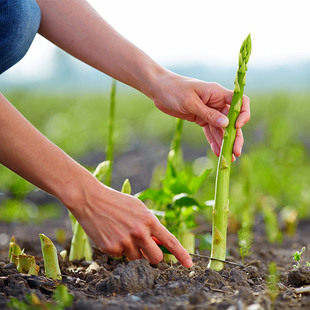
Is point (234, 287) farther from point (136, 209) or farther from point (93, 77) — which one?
point (93, 77)

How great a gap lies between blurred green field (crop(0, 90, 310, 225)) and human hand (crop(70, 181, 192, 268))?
1524 mm

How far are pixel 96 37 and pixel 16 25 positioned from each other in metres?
0.35

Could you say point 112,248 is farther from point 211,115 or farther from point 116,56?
point 116,56

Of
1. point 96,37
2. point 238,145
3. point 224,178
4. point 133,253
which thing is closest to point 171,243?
point 133,253

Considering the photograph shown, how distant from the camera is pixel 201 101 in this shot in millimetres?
1536

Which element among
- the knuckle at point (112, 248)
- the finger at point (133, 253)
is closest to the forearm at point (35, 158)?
the knuckle at point (112, 248)

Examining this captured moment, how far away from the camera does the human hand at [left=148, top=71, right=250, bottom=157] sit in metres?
1.50

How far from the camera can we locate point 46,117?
363 inches

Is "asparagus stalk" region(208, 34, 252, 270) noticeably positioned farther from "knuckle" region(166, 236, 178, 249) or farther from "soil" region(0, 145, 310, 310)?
"knuckle" region(166, 236, 178, 249)

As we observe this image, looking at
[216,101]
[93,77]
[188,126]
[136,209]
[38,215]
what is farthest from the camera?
[93,77]

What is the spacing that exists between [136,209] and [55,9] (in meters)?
1.03

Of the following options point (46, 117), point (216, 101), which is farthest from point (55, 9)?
point (46, 117)

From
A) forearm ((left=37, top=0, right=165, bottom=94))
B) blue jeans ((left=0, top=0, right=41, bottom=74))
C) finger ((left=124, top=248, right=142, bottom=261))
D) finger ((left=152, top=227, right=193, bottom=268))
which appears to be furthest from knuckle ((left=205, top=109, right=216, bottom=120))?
blue jeans ((left=0, top=0, right=41, bottom=74))

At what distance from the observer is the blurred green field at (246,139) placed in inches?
135
